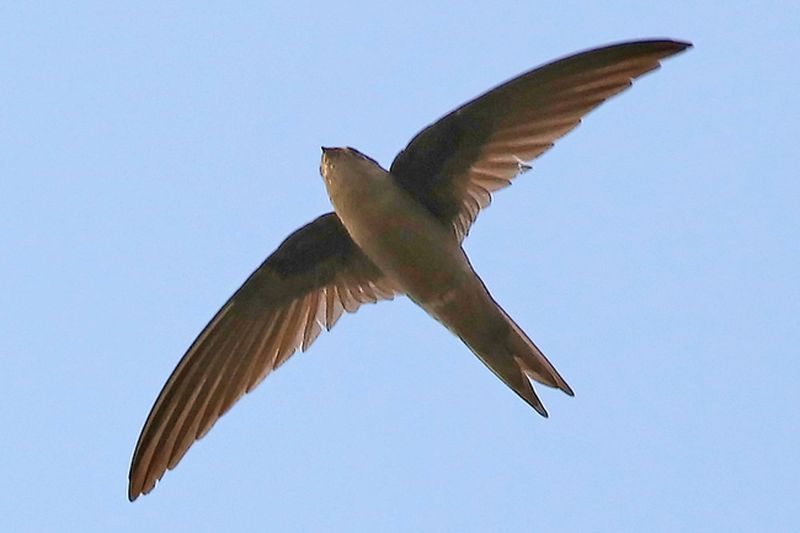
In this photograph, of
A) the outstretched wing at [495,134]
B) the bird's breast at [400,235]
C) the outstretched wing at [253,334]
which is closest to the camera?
the bird's breast at [400,235]

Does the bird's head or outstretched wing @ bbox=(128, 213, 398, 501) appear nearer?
the bird's head

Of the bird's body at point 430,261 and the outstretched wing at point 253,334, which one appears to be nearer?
the bird's body at point 430,261

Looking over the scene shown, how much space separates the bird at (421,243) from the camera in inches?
232

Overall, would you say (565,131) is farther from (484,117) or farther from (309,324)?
(309,324)

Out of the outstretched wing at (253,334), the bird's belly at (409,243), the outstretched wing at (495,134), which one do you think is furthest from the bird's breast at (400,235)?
the outstretched wing at (253,334)

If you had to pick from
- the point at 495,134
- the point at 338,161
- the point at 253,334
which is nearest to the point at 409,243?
the point at 338,161

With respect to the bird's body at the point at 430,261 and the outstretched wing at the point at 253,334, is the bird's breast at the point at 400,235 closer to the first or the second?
the bird's body at the point at 430,261

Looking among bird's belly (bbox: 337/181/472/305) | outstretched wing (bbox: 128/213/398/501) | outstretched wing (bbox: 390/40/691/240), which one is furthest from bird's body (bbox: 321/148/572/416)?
outstretched wing (bbox: 128/213/398/501)

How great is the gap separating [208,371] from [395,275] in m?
1.07

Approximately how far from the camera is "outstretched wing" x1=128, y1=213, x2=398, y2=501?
6.39 meters

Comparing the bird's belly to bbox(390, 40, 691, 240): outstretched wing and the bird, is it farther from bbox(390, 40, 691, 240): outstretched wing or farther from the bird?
bbox(390, 40, 691, 240): outstretched wing

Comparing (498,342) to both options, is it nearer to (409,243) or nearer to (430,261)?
(430,261)

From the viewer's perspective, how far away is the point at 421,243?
5.90 metres

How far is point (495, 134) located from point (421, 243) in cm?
54
